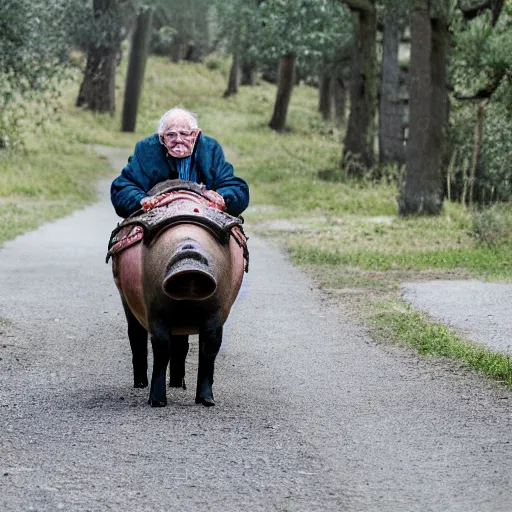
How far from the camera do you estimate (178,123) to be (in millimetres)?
7641

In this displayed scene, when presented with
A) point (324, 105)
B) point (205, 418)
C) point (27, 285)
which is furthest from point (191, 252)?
Result: point (324, 105)

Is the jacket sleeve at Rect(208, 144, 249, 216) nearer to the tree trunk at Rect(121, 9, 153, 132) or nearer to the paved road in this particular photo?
the paved road

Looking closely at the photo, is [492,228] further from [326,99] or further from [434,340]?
[326,99]

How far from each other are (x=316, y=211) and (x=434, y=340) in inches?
517

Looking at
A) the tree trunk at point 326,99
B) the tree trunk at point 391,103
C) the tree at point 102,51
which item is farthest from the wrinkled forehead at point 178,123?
the tree trunk at point 326,99

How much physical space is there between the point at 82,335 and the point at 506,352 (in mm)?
3515

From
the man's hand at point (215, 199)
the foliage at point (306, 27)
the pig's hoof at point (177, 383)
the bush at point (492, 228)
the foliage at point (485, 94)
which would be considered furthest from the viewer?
the foliage at point (306, 27)

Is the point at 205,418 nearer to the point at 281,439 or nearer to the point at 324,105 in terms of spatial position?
the point at 281,439

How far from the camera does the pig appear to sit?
6.69 metres

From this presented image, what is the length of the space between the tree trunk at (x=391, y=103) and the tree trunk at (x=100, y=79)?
1098cm

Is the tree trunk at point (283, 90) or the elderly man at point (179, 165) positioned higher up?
the tree trunk at point (283, 90)

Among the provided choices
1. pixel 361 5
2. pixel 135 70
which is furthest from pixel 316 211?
pixel 135 70

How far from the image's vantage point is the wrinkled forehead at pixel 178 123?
763 centimetres

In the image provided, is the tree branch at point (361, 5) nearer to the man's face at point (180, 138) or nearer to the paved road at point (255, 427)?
the paved road at point (255, 427)
